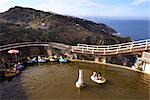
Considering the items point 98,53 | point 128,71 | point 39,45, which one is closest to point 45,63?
point 39,45

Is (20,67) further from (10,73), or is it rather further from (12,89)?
(12,89)

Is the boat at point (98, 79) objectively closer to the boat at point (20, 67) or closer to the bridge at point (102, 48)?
the bridge at point (102, 48)

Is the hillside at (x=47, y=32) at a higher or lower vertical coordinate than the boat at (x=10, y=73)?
higher

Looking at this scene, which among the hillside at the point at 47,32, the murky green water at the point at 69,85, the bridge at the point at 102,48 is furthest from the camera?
the hillside at the point at 47,32

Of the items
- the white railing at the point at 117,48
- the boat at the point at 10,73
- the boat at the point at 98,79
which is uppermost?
the white railing at the point at 117,48

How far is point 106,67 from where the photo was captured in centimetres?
3447

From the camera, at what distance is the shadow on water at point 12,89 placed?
2400cm

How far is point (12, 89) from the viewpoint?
25.9 metres

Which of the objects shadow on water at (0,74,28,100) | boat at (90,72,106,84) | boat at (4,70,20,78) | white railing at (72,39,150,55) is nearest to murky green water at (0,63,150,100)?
shadow on water at (0,74,28,100)

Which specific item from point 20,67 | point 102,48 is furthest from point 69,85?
point 102,48

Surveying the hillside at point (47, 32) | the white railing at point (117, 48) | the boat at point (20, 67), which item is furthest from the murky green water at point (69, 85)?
the hillside at point (47, 32)

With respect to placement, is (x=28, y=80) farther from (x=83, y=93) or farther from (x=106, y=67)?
(x=106, y=67)

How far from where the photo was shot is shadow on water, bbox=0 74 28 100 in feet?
78.7

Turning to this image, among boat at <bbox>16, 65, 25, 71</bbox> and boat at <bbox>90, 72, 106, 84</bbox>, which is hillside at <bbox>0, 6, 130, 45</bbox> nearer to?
boat at <bbox>16, 65, 25, 71</bbox>
